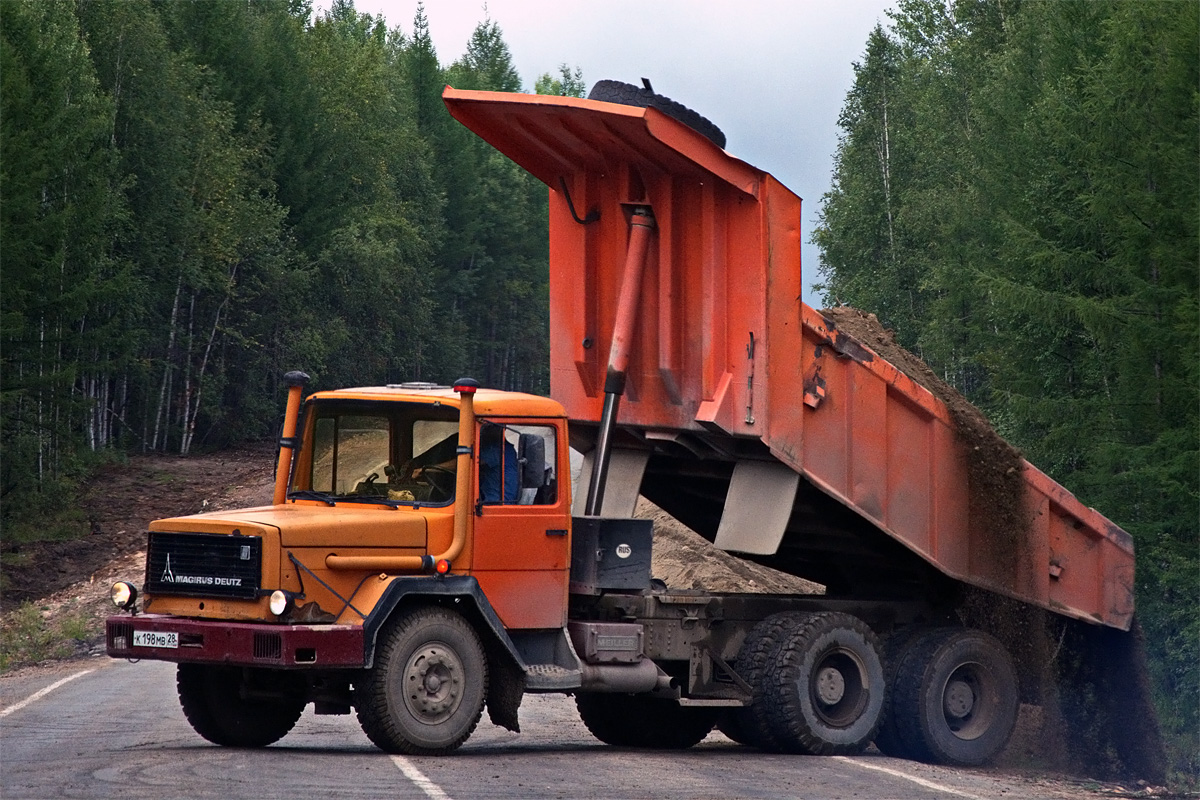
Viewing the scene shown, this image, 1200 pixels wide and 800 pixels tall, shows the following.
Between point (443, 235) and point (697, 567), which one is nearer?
point (697, 567)

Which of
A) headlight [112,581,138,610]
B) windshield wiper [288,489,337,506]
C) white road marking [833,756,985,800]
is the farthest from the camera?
windshield wiper [288,489,337,506]

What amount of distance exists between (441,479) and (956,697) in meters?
4.53

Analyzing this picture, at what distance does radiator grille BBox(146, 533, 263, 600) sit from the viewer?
9.05m

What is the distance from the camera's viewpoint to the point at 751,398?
10562mm

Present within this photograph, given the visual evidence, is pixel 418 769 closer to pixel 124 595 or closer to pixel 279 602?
pixel 279 602

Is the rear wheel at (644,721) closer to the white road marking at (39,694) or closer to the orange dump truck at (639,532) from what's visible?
the orange dump truck at (639,532)

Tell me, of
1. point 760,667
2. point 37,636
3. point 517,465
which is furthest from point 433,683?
point 37,636

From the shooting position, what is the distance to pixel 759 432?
34.4 feet

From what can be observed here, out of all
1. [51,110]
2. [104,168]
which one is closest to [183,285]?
Result: [104,168]

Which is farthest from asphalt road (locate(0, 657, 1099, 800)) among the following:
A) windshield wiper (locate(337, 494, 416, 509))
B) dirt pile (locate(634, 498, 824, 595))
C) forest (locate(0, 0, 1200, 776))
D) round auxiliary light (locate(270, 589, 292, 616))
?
dirt pile (locate(634, 498, 824, 595))

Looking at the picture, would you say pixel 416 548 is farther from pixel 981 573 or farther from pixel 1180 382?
pixel 1180 382

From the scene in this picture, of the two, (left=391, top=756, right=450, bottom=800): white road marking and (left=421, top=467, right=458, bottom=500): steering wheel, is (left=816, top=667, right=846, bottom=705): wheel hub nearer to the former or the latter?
(left=421, top=467, right=458, bottom=500): steering wheel

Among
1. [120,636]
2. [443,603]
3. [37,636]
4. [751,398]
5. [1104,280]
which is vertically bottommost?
[37,636]

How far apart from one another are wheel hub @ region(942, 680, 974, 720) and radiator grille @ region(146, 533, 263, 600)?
5.40 meters
